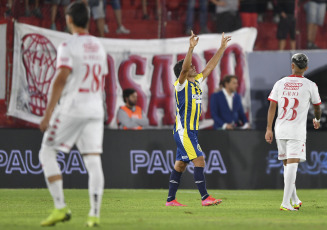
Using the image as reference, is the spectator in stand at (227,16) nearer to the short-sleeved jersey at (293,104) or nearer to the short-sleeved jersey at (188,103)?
the short-sleeved jersey at (188,103)

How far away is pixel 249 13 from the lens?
17312 mm

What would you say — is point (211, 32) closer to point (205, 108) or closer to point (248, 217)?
point (205, 108)

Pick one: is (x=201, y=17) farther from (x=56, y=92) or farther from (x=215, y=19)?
(x=56, y=92)

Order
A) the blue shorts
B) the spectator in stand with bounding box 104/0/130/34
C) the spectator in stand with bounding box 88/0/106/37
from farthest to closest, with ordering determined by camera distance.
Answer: the spectator in stand with bounding box 104/0/130/34
the spectator in stand with bounding box 88/0/106/37
the blue shorts

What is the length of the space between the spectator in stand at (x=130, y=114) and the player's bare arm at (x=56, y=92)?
350 inches

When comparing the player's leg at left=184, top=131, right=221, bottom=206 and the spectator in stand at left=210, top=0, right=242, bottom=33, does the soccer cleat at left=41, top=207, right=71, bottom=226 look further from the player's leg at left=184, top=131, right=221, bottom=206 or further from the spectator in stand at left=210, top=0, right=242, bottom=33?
the spectator in stand at left=210, top=0, right=242, bottom=33

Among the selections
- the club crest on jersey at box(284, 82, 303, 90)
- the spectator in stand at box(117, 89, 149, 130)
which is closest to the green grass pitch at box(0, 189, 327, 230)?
the club crest on jersey at box(284, 82, 303, 90)

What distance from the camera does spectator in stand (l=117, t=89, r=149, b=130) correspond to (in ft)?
52.5

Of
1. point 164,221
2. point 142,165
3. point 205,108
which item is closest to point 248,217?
point 164,221

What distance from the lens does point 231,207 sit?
10195 mm

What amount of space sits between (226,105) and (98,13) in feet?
11.4

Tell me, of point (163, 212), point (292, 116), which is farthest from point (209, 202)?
point (292, 116)

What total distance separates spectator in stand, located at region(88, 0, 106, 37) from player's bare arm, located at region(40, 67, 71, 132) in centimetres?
969

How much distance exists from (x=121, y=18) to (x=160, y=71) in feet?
4.79
